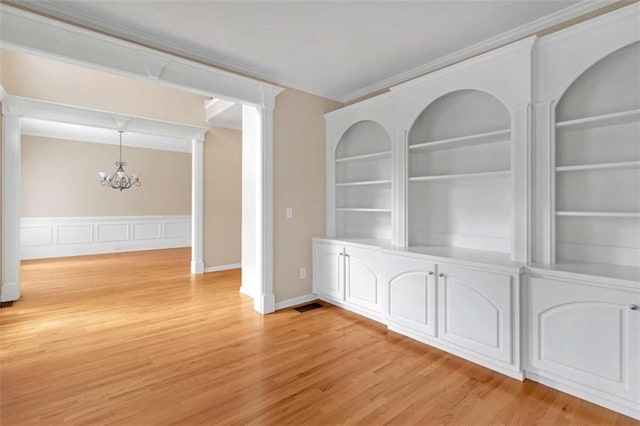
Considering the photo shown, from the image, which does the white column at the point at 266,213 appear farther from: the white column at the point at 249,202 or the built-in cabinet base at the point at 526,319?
the built-in cabinet base at the point at 526,319

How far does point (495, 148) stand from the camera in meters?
2.78

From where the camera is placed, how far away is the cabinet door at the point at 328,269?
3.59m

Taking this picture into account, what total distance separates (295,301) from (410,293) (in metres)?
1.53

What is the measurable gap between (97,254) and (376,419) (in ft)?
26.9

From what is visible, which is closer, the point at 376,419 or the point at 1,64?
the point at 376,419

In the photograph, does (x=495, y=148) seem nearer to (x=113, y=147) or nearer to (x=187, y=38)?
(x=187, y=38)

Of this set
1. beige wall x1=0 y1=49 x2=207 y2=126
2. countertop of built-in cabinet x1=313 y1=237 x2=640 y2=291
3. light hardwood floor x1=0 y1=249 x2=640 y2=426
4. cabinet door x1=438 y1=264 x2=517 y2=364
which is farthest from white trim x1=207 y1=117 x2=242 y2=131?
cabinet door x1=438 y1=264 x2=517 y2=364

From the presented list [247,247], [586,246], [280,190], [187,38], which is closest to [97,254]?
[247,247]

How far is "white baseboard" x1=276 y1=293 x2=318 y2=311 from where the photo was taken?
362cm

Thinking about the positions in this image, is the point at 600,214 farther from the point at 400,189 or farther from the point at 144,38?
the point at 144,38

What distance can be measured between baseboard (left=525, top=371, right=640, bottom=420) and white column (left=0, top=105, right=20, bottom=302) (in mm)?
5586

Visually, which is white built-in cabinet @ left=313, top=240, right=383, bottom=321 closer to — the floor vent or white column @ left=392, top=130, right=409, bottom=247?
the floor vent

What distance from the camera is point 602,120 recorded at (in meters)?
2.08

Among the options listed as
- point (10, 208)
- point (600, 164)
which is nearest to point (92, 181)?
point (10, 208)
